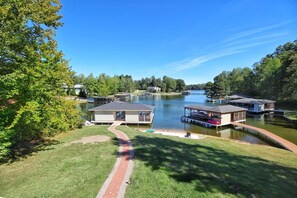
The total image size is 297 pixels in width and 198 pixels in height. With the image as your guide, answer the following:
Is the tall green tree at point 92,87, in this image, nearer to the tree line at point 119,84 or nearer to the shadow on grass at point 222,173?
the tree line at point 119,84

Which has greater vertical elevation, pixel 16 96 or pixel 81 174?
pixel 16 96

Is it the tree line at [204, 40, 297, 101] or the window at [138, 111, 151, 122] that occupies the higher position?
Answer: the tree line at [204, 40, 297, 101]

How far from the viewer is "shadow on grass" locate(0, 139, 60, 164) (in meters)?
9.70

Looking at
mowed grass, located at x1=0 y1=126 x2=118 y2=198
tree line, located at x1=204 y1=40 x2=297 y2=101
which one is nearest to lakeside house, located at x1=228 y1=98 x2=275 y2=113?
tree line, located at x1=204 y1=40 x2=297 y2=101

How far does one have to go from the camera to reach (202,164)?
8.98m

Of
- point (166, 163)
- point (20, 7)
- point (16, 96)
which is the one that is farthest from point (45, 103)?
point (166, 163)

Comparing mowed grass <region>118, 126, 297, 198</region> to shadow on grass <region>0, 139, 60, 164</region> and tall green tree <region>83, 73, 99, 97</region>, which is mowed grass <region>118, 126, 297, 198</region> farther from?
tall green tree <region>83, 73, 99, 97</region>

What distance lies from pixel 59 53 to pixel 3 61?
2.66m

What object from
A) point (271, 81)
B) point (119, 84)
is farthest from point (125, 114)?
point (119, 84)

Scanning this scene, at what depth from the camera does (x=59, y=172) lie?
782 cm

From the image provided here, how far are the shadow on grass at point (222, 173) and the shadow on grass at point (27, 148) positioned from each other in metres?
5.92

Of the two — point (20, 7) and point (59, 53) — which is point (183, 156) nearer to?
point (59, 53)

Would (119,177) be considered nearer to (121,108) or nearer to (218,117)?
(121,108)

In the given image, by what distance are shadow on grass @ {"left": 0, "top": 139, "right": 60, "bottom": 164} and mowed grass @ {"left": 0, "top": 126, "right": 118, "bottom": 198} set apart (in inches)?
11.7
